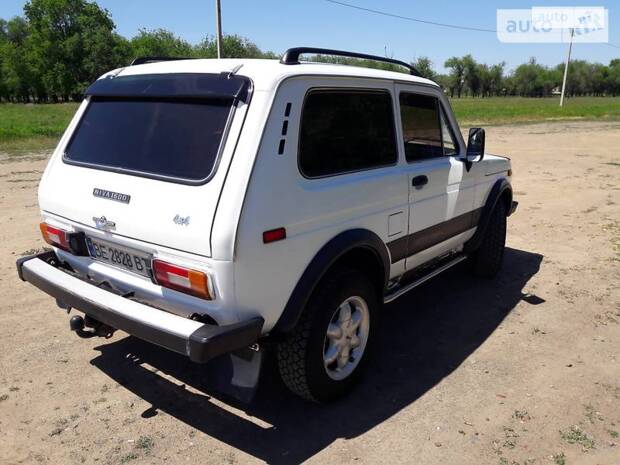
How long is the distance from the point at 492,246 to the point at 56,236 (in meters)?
4.04

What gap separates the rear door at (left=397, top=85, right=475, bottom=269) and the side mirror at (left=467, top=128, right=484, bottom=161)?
8 cm

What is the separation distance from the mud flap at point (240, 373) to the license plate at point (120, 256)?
67cm

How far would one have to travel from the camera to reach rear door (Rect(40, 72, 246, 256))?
249 centimetres

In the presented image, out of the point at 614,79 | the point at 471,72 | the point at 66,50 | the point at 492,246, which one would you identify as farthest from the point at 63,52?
the point at 614,79

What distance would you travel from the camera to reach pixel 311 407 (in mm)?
3199

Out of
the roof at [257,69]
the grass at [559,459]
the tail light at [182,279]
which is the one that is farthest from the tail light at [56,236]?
the grass at [559,459]

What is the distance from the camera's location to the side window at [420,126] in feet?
11.9

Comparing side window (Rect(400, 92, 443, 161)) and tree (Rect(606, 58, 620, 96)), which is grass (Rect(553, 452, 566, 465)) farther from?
tree (Rect(606, 58, 620, 96))

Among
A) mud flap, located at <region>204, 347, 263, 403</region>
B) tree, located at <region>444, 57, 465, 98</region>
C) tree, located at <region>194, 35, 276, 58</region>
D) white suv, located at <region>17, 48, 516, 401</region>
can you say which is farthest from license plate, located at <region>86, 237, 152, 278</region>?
tree, located at <region>444, 57, 465, 98</region>

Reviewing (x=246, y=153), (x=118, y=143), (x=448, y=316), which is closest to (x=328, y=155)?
(x=246, y=153)

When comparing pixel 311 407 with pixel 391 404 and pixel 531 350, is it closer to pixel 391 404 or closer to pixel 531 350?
pixel 391 404

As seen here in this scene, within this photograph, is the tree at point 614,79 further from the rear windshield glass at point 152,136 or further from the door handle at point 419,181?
the rear windshield glass at point 152,136

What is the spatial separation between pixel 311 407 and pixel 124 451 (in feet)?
3.69

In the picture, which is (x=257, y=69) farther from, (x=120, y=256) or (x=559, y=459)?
(x=559, y=459)
